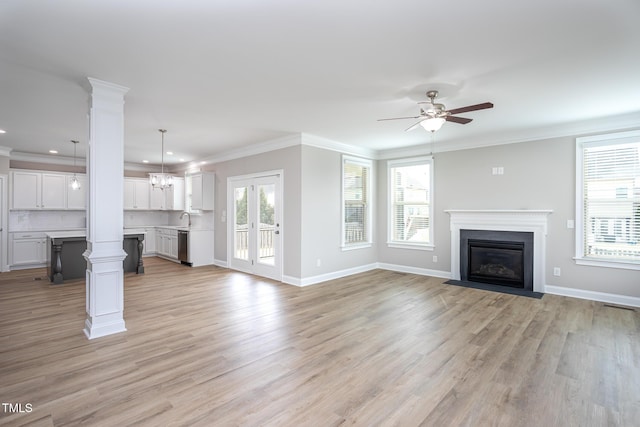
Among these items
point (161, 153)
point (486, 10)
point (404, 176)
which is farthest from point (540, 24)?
point (161, 153)

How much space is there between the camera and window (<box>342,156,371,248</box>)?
6410 mm

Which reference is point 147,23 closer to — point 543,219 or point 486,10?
point 486,10

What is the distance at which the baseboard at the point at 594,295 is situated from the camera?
4422 mm

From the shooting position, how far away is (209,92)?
11.7 ft

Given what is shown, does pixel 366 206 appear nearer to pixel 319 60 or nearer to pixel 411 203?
pixel 411 203

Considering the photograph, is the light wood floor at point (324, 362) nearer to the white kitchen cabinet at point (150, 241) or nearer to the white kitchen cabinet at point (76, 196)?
the white kitchen cabinet at point (76, 196)

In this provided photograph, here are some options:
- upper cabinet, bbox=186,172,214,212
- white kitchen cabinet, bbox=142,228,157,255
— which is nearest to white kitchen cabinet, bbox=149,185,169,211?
white kitchen cabinet, bbox=142,228,157,255

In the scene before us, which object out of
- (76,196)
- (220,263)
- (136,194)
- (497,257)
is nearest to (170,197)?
(136,194)

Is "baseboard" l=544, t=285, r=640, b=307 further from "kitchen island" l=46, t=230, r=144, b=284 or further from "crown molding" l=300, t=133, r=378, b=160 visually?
"kitchen island" l=46, t=230, r=144, b=284

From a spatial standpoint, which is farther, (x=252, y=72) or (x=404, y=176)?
(x=404, y=176)

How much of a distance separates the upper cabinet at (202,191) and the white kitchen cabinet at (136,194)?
2063 mm

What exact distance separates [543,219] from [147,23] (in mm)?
5765

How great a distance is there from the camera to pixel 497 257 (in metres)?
5.55

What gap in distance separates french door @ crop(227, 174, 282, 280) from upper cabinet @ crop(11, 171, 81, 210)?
406 cm
